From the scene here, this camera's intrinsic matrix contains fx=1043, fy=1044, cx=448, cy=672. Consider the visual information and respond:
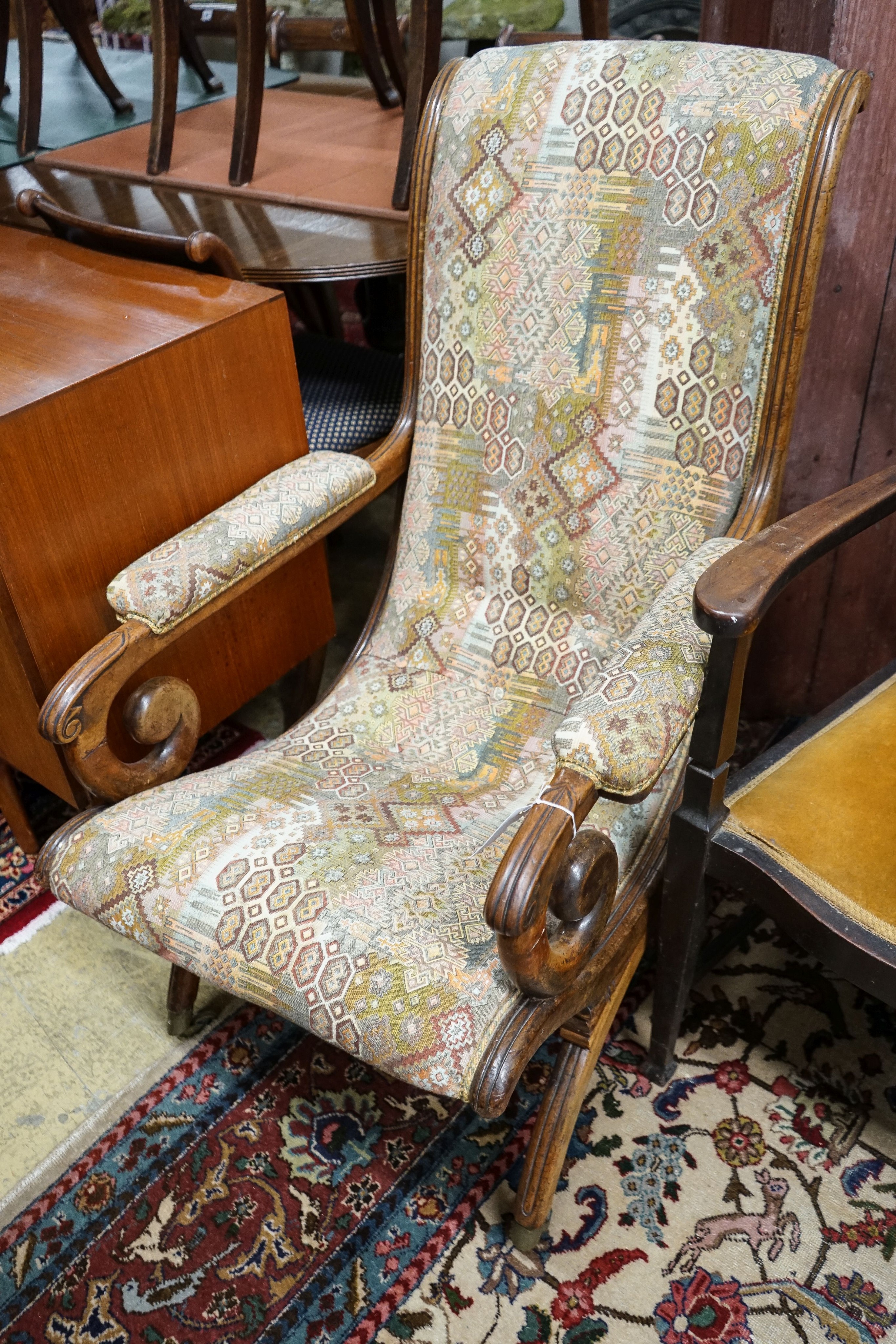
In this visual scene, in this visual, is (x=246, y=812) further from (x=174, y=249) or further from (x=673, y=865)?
(x=174, y=249)

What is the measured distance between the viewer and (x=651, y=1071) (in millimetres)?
1453

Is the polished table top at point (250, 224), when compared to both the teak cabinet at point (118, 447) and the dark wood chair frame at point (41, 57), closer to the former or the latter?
the teak cabinet at point (118, 447)

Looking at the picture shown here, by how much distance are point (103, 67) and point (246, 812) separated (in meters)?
2.44

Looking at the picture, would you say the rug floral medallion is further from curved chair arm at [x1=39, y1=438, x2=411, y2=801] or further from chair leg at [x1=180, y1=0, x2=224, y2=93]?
chair leg at [x1=180, y1=0, x2=224, y2=93]

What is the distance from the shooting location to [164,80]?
7.18 ft

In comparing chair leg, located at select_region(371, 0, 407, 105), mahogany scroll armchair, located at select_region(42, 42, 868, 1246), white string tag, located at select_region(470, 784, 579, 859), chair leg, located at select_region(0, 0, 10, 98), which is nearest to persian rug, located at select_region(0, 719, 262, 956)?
mahogany scroll armchair, located at select_region(42, 42, 868, 1246)

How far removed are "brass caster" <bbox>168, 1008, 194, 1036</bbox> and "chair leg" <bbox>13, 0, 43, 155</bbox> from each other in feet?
7.07

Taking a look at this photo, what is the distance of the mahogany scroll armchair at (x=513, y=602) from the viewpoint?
1.03 m

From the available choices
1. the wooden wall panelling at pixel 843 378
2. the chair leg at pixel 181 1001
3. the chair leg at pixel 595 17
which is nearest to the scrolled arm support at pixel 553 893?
the chair leg at pixel 181 1001

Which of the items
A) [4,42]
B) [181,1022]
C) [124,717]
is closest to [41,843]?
[181,1022]

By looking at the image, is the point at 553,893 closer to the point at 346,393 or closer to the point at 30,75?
the point at 346,393

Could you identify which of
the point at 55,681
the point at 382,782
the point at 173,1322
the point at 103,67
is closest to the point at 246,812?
the point at 382,782

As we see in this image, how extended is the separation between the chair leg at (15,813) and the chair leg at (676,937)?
44.0 inches

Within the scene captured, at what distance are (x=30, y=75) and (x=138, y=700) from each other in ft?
7.08
